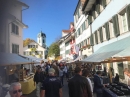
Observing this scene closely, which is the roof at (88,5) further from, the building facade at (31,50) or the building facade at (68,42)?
the building facade at (31,50)

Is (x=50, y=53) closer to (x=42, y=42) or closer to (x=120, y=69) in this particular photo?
(x=42, y=42)

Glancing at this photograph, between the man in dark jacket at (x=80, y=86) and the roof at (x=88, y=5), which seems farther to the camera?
the roof at (x=88, y=5)

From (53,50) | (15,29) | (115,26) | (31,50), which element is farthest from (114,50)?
(53,50)

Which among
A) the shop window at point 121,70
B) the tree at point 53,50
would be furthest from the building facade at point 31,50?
the shop window at point 121,70

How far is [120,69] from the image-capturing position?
1135cm

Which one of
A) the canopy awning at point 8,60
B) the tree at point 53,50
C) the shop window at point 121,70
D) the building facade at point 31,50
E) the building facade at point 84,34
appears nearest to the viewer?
the canopy awning at point 8,60

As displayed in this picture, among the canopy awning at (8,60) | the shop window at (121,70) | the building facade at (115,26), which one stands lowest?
Result: the shop window at (121,70)

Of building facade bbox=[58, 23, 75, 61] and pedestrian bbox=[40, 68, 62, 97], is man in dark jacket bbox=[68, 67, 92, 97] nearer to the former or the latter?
pedestrian bbox=[40, 68, 62, 97]

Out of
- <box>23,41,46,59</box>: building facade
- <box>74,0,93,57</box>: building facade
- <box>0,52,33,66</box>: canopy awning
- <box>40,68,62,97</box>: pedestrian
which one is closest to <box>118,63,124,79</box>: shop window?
<box>0,52,33,66</box>: canopy awning

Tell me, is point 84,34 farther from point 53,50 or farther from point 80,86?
point 53,50

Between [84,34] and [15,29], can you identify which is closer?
[15,29]

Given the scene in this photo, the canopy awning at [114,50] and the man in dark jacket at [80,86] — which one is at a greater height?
the canopy awning at [114,50]

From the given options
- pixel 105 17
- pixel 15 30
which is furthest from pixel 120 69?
pixel 15 30

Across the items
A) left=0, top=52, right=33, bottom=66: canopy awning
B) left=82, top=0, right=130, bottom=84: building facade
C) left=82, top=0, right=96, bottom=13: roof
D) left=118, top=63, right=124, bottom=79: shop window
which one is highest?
left=82, top=0, right=96, bottom=13: roof
